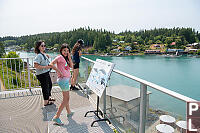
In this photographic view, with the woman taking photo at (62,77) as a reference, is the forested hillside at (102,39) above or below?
above

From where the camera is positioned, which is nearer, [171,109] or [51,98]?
[171,109]

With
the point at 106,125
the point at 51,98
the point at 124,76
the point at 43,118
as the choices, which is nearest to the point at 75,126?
the point at 106,125

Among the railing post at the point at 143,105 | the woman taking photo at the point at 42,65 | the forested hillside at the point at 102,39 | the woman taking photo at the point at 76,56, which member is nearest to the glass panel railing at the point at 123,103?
the railing post at the point at 143,105

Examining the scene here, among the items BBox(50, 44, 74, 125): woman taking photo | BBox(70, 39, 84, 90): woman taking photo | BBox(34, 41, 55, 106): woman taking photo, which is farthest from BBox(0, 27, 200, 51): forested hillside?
BBox(50, 44, 74, 125): woman taking photo

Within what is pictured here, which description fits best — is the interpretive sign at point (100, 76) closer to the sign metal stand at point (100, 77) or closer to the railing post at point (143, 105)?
the sign metal stand at point (100, 77)

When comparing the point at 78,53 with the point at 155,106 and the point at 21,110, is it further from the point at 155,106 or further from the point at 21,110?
the point at 155,106

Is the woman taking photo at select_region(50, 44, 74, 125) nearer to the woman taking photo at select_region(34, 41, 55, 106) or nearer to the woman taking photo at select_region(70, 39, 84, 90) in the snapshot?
the woman taking photo at select_region(34, 41, 55, 106)

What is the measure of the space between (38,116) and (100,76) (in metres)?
1.66

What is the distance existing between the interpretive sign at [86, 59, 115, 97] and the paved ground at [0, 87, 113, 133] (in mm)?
708

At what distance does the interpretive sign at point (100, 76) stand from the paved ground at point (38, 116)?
71 centimetres

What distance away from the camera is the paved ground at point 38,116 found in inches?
106

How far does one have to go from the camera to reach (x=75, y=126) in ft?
9.09

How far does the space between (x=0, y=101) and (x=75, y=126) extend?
253 centimetres

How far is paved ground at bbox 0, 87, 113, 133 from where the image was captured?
2.69m
